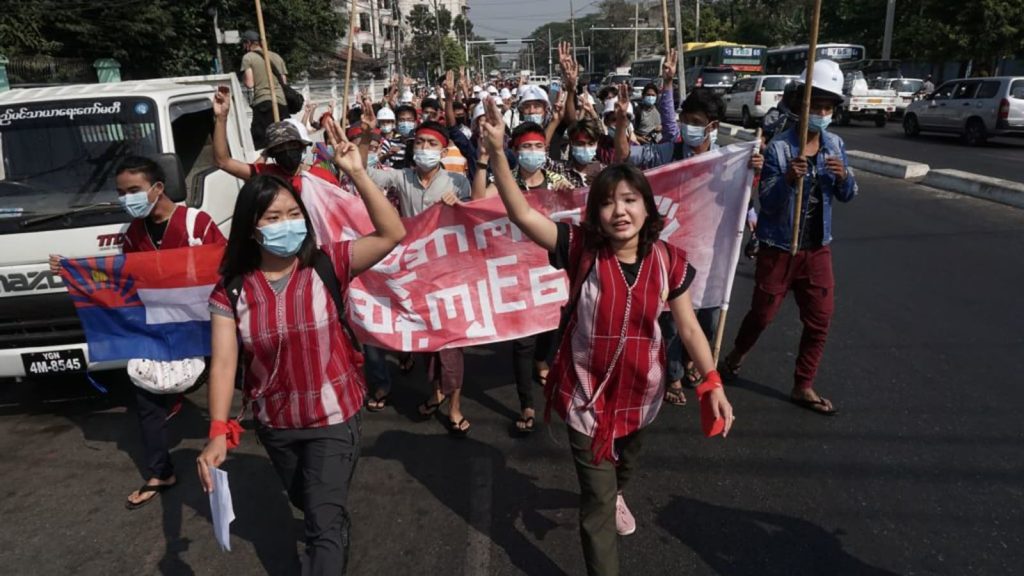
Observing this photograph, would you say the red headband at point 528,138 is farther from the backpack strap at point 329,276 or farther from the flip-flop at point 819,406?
the flip-flop at point 819,406

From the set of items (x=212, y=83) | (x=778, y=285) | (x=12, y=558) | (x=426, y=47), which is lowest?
(x=12, y=558)

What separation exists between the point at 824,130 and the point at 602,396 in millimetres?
2432

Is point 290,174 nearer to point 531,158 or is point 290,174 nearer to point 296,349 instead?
point 531,158

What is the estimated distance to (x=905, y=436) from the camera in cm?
387

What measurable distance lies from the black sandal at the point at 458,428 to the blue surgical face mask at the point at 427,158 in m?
1.59

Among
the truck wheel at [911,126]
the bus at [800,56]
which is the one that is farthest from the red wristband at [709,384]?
the bus at [800,56]

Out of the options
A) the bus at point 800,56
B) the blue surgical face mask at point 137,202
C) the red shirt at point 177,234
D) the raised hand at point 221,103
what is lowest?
the red shirt at point 177,234

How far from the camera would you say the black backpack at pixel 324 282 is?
2396 millimetres

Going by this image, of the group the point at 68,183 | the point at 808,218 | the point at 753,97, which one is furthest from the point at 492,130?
the point at 753,97

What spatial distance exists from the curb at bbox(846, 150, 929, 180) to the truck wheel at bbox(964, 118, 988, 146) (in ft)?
16.6

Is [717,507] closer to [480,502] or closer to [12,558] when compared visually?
[480,502]

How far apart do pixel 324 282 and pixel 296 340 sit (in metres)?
0.22

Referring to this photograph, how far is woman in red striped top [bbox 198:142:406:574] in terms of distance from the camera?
238 centimetres

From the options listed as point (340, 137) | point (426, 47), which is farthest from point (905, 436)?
point (426, 47)
